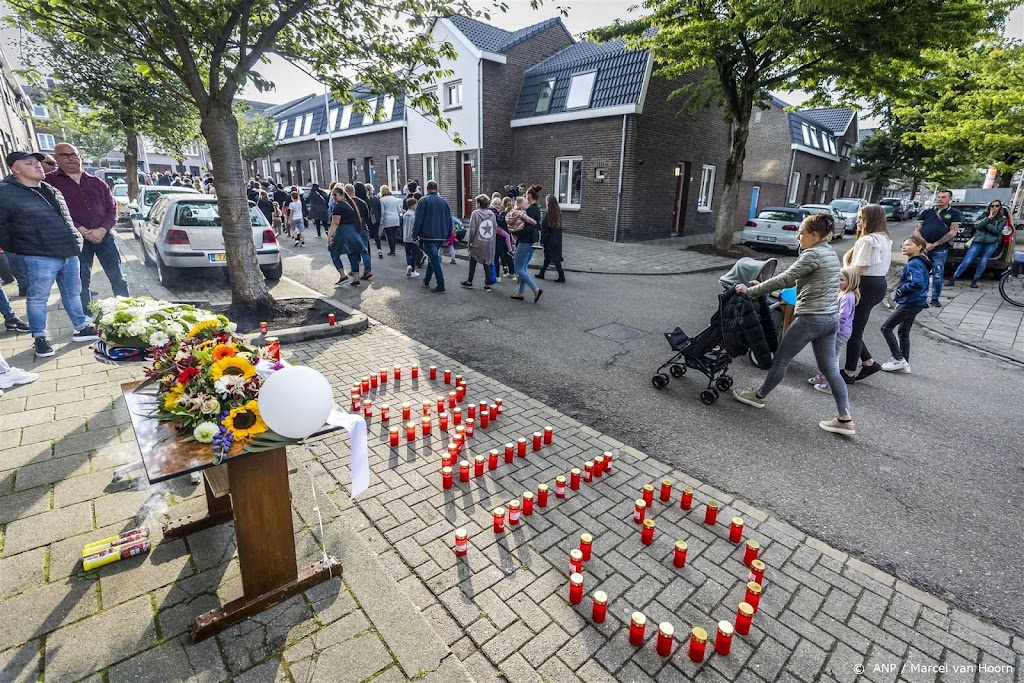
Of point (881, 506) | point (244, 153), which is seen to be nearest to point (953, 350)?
point (881, 506)

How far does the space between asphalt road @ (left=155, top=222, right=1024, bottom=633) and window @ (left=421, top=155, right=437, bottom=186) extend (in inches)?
655

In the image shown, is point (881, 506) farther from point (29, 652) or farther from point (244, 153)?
point (244, 153)

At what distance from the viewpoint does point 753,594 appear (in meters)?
2.56

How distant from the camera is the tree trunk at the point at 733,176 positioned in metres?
15.7

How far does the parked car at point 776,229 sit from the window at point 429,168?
14296mm

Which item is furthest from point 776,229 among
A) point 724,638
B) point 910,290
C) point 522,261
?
point 724,638

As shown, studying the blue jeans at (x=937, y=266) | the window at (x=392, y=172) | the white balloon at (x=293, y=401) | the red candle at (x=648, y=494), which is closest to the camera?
the white balloon at (x=293, y=401)

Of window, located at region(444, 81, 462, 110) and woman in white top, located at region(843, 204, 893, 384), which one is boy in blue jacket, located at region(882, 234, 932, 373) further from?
window, located at region(444, 81, 462, 110)

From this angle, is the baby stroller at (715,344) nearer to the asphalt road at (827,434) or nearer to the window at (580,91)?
the asphalt road at (827,434)

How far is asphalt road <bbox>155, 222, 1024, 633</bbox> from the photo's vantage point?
10.7 feet

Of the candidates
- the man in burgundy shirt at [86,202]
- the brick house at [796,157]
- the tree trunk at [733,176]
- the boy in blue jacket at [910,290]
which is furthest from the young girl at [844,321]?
the brick house at [796,157]

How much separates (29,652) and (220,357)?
4.87ft

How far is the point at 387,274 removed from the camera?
11.6 meters

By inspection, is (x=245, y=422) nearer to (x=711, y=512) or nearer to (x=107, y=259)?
(x=711, y=512)
